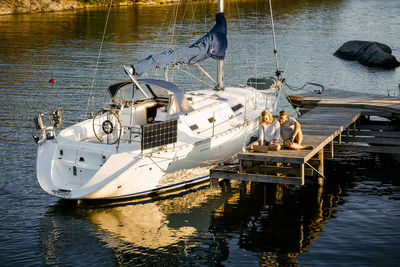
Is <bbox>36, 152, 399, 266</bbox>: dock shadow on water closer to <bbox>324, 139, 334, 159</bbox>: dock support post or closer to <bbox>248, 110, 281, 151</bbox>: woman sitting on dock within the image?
<bbox>324, 139, 334, 159</bbox>: dock support post

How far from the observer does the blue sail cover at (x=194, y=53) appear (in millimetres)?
21125

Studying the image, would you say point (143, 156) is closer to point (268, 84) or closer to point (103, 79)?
point (268, 84)

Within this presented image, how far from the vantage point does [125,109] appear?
825 inches

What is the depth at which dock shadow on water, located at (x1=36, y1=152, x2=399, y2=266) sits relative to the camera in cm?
1570

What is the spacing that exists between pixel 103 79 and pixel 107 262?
24.0 meters

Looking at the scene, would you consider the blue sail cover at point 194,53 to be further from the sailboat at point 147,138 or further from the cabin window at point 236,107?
the cabin window at point 236,107

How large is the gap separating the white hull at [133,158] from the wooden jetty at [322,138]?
1024 millimetres

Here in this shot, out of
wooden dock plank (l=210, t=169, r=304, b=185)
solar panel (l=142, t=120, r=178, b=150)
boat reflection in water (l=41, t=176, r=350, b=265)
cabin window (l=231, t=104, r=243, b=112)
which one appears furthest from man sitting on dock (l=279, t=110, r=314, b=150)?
cabin window (l=231, t=104, r=243, b=112)

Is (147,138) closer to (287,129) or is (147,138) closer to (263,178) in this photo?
(263,178)

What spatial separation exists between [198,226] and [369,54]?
31.1 meters

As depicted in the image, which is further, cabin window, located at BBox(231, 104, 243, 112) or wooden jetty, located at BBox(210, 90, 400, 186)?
cabin window, located at BBox(231, 104, 243, 112)

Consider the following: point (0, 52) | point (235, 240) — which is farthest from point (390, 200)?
point (0, 52)

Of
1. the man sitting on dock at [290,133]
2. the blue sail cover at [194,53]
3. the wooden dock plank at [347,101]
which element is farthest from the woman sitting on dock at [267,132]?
the wooden dock plank at [347,101]

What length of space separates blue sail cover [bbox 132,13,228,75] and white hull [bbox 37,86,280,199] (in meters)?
1.64
